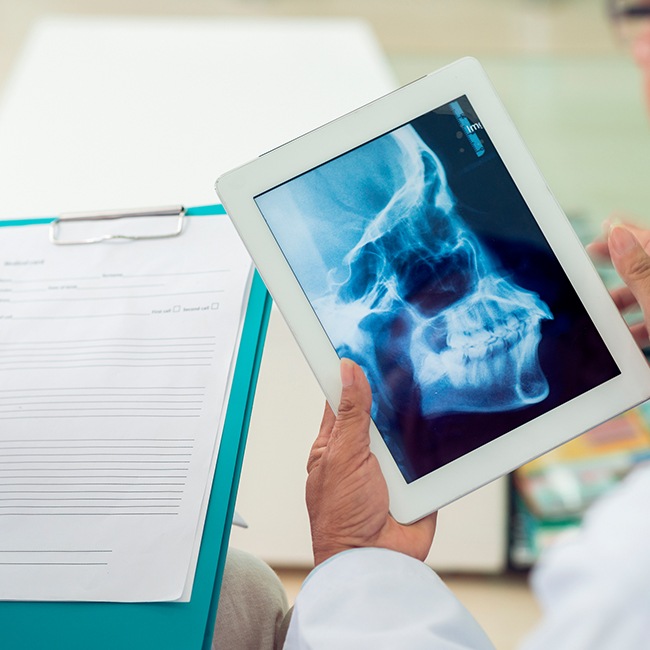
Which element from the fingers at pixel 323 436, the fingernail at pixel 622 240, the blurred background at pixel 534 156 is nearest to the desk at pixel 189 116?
the blurred background at pixel 534 156

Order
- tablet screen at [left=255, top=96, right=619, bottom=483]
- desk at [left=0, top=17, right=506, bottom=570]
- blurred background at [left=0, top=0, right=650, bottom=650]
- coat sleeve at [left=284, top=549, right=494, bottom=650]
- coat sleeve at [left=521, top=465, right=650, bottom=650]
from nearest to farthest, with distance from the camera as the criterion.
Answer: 1. coat sleeve at [left=521, top=465, right=650, bottom=650]
2. coat sleeve at [left=284, top=549, right=494, bottom=650]
3. tablet screen at [left=255, top=96, right=619, bottom=483]
4. blurred background at [left=0, top=0, right=650, bottom=650]
5. desk at [left=0, top=17, right=506, bottom=570]

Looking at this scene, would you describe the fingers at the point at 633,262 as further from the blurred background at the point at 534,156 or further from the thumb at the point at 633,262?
the blurred background at the point at 534,156

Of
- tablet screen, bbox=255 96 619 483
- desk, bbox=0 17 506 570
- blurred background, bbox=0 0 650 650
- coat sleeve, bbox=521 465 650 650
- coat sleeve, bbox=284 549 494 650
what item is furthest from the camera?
desk, bbox=0 17 506 570

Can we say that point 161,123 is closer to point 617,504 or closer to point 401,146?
point 401,146

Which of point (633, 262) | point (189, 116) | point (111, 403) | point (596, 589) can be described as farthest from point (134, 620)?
point (189, 116)

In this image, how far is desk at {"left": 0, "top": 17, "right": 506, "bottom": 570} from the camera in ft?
3.88

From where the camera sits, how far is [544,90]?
247cm

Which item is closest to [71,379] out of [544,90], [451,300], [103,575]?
[103,575]

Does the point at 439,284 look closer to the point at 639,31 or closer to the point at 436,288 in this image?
the point at 436,288

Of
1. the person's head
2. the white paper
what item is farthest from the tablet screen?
the person's head

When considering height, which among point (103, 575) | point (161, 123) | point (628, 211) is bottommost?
point (628, 211)

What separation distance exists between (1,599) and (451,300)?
40cm

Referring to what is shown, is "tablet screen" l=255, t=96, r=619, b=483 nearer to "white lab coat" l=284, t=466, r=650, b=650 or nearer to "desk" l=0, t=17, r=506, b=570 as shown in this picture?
"white lab coat" l=284, t=466, r=650, b=650

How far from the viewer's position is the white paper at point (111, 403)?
0.53m
